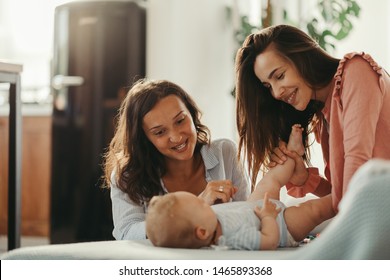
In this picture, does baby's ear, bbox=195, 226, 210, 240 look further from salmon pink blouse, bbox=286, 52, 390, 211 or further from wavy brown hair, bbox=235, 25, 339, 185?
wavy brown hair, bbox=235, 25, 339, 185

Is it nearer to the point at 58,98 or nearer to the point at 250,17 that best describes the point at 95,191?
the point at 58,98

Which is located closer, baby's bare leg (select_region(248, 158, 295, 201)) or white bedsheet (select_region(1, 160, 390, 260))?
white bedsheet (select_region(1, 160, 390, 260))

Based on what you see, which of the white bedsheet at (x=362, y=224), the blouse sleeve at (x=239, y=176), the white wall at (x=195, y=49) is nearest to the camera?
the white bedsheet at (x=362, y=224)

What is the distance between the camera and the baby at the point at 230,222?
1.41 m

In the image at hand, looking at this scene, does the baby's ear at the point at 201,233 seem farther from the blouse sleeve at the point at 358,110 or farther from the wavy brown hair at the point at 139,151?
the wavy brown hair at the point at 139,151

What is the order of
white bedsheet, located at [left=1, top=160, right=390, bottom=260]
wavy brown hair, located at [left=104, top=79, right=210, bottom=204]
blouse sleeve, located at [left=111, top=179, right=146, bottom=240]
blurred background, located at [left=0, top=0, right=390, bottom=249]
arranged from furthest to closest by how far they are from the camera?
Result: blurred background, located at [left=0, top=0, right=390, bottom=249], wavy brown hair, located at [left=104, top=79, right=210, bottom=204], blouse sleeve, located at [left=111, top=179, right=146, bottom=240], white bedsheet, located at [left=1, top=160, right=390, bottom=260]

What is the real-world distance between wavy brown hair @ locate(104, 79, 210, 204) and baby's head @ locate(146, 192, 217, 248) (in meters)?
0.51

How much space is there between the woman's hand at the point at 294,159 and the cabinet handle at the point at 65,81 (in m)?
1.83

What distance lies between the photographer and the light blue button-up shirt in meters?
1.89

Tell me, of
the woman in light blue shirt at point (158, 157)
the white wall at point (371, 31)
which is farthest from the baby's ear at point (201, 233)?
the white wall at point (371, 31)

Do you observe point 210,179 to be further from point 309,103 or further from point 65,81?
point 65,81

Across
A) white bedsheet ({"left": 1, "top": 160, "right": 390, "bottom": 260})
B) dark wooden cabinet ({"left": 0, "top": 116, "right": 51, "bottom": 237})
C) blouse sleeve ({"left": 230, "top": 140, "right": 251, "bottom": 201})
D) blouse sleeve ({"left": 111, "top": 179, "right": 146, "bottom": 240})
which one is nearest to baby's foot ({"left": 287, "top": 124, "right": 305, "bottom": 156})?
blouse sleeve ({"left": 230, "top": 140, "right": 251, "bottom": 201})

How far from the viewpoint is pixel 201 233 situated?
1.43 meters

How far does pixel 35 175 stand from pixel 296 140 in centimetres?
260
